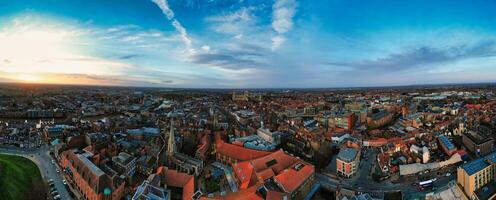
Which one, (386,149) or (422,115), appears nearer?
(386,149)

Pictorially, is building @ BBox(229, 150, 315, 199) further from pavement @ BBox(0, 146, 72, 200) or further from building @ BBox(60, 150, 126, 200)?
pavement @ BBox(0, 146, 72, 200)

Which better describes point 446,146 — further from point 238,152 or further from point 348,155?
point 238,152

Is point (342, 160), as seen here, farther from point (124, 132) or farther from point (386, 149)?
point (124, 132)

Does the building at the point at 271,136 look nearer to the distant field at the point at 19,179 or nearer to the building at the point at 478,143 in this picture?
the building at the point at 478,143

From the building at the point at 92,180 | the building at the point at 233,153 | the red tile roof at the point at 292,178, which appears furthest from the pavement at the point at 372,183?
the building at the point at 92,180

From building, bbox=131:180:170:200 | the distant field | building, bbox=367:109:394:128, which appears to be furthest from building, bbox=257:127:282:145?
the distant field

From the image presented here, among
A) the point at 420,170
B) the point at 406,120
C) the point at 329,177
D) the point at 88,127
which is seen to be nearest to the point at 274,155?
the point at 329,177
